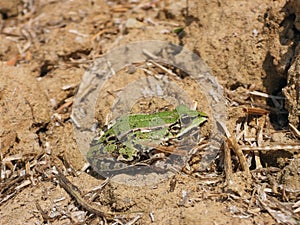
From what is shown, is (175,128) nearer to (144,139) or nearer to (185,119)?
(185,119)

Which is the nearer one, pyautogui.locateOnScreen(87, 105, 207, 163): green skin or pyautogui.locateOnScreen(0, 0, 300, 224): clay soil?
pyautogui.locateOnScreen(0, 0, 300, 224): clay soil

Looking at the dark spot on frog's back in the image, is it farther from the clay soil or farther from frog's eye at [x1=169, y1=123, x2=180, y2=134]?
the clay soil

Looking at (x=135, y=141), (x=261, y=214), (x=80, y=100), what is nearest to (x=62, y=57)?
(x=80, y=100)

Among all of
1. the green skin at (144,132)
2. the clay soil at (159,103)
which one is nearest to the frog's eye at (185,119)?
the green skin at (144,132)

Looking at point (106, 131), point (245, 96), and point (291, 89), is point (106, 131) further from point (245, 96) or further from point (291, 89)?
point (291, 89)

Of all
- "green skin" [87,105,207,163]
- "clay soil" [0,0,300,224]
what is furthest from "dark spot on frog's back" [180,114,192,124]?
"clay soil" [0,0,300,224]

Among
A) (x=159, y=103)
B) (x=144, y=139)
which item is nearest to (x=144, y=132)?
(x=144, y=139)

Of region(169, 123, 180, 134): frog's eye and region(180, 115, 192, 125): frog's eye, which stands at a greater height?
region(180, 115, 192, 125): frog's eye

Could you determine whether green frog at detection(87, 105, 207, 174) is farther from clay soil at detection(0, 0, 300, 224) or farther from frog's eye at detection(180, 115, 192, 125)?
clay soil at detection(0, 0, 300, 224)
